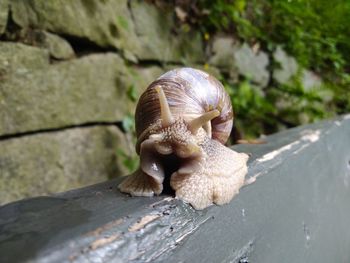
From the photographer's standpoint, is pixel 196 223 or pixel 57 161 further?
pixel 57 161

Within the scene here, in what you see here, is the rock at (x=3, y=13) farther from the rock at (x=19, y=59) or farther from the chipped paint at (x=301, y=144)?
the chipped paint at (x=301, y=144)

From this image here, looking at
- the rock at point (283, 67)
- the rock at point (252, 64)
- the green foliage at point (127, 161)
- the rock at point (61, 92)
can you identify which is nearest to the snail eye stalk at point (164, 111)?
the rock at point (61, 92)

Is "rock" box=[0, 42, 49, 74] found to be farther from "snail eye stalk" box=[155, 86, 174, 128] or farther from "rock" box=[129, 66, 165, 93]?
"snail eye stalk" box=[155, 86, 174, 128]

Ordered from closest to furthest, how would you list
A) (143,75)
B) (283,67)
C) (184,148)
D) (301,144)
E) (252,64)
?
(184,148) < (301,144) < (143,75) < (252,64) < (283,67)

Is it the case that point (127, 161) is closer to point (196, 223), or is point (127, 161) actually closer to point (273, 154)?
point (273, 154)

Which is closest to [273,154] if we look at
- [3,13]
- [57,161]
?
[57,161]

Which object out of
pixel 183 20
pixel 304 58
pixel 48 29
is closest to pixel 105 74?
pixel 48 29

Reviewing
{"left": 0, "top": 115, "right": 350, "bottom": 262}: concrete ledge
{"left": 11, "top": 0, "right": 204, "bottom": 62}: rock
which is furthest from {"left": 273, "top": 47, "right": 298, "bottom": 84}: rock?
{"left": 0, "top": 115, "right": 350, "bottom": 262}: concrete ledge
